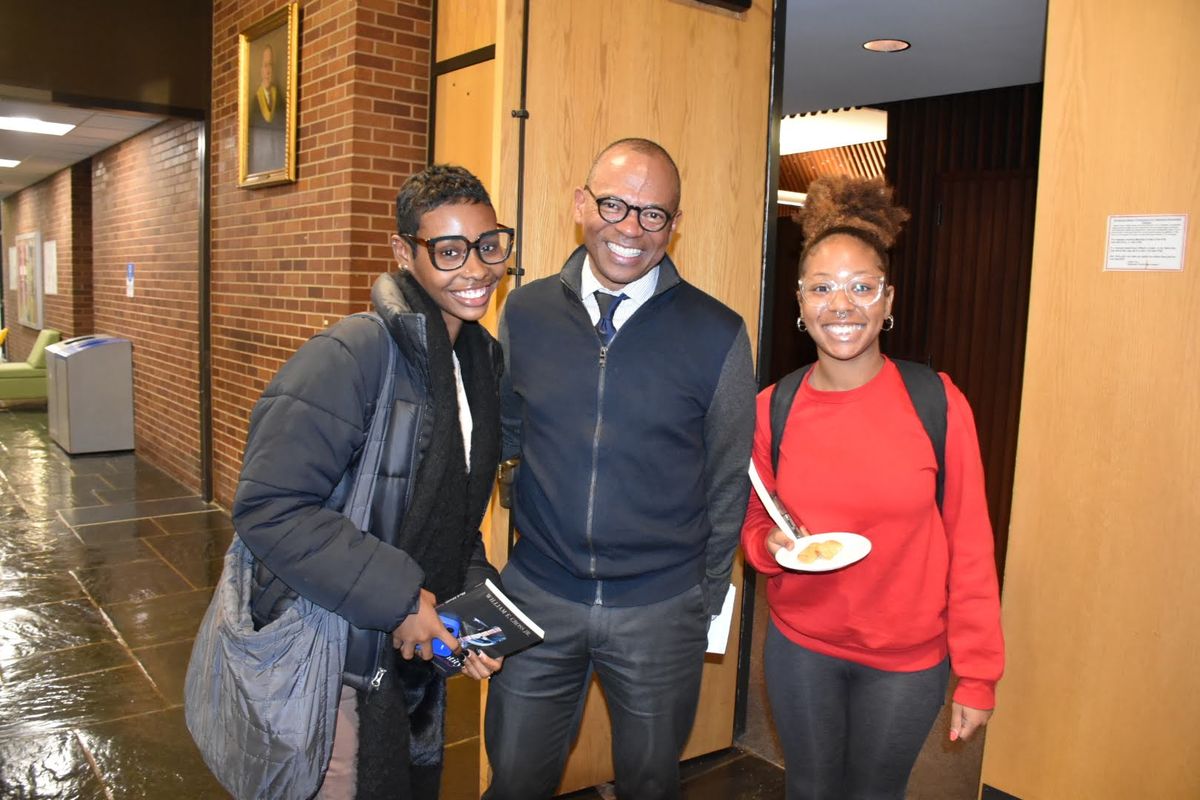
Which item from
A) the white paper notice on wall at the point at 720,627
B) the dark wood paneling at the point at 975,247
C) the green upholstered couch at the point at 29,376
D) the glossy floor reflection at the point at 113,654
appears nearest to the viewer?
the white paper notice on wall at the point at 720,627

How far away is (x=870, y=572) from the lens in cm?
180

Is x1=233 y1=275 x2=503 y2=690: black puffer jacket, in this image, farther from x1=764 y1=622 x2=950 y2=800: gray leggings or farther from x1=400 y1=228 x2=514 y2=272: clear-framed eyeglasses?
x1=764 y1=622 x2=950 y2=800: gray leggings

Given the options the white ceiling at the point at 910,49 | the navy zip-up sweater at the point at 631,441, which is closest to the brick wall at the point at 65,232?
the white ceiling at the point at 910,49

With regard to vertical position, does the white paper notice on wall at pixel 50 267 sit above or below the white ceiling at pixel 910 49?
below

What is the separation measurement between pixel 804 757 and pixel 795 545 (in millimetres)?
459

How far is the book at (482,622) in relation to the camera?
1.66m

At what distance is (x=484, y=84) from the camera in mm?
3908

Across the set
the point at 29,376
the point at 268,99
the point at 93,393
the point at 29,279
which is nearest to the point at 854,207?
the point at 268,99

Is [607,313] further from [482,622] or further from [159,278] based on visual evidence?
[159,278]

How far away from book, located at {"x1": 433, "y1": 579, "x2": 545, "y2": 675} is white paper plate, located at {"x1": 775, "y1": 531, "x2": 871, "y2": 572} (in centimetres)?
52

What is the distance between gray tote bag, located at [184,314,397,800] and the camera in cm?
148

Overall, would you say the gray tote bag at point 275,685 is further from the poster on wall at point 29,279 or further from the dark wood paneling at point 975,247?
the poster on wall at point 29,279

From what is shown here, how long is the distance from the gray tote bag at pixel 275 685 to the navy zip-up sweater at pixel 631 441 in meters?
0.46

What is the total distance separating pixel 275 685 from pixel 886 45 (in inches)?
199
